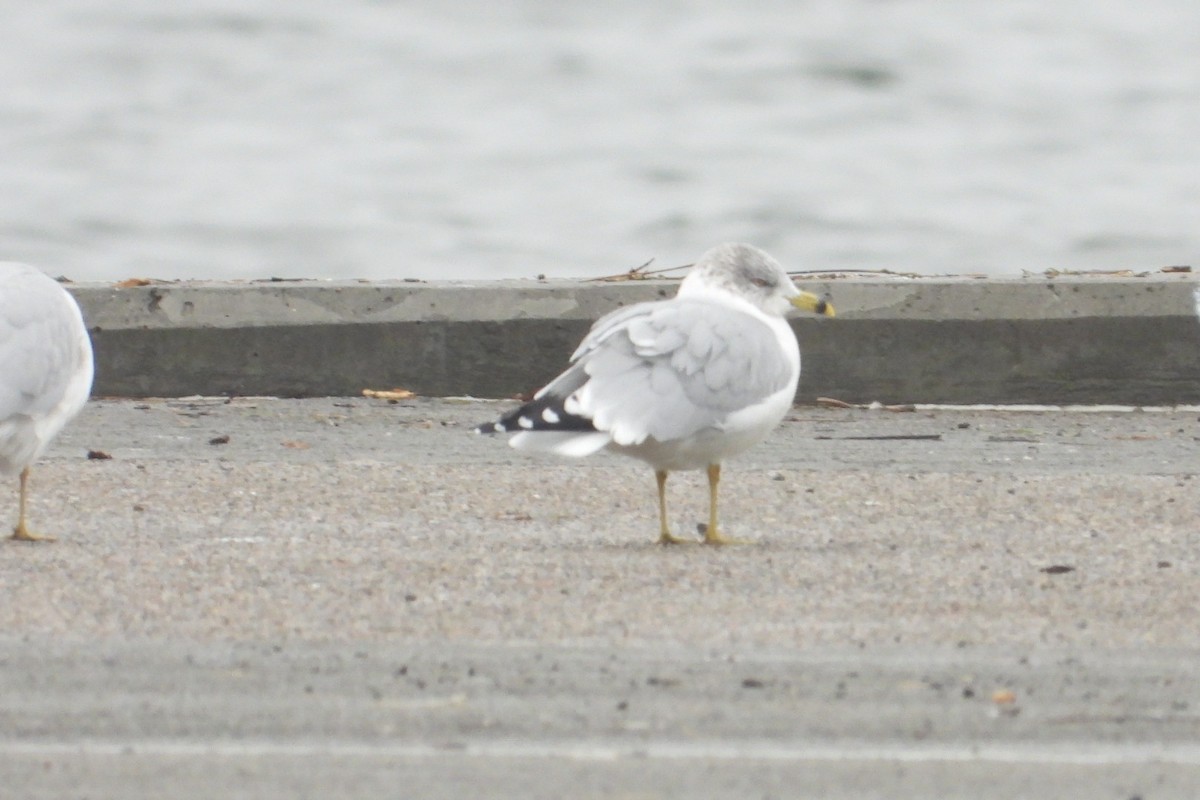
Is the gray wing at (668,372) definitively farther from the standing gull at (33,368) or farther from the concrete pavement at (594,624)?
the standing gull at (33,368)

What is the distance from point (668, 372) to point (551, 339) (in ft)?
12.6

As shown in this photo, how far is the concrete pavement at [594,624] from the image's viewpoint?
4.12m

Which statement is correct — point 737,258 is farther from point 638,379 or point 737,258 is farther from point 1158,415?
point 1158,415

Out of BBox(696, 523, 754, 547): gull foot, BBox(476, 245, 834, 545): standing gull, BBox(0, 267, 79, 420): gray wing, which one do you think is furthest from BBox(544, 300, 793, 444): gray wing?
BBox(0, 267, 79, 420): gray wing

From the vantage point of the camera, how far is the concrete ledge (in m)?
10.5

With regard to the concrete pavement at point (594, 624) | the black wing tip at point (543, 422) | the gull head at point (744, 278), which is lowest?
the concrete pavement at point (594, 624)

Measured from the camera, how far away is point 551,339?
10523mm

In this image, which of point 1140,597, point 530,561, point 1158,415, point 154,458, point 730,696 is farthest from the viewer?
point 1158,415

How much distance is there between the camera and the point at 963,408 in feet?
34.1

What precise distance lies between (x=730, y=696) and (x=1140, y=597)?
163 cm

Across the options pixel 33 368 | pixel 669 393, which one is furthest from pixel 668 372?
pixel 33 368

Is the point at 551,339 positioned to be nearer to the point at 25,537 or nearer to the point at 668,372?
the point at 668,372

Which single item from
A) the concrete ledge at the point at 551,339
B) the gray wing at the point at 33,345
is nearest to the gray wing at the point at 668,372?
the gray wing at the point at 33,345

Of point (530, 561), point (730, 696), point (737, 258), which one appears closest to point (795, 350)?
point (737, 258)
